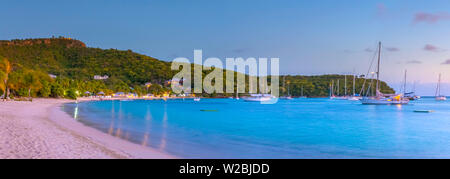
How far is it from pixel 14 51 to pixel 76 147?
13517 cm

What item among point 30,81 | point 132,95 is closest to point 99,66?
point 132,95

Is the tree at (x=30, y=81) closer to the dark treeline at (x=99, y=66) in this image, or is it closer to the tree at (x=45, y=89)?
the tree at (x=45, y=89)

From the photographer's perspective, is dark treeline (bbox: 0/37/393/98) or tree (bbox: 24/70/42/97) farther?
dark treeline (bbox: 0/37/393/98)

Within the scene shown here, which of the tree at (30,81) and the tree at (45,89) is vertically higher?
the tree at (30,81)

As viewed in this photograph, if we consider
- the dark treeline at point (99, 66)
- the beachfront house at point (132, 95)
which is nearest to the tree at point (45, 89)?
the dark treeline at point (99, 66)

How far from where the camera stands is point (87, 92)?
85.6m

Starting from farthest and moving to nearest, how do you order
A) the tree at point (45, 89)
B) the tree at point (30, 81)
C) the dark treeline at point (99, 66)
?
1. the dark treeline at point (99, 66)
2. the tree at point (45, 89)
3. the tree at point (30, 81)

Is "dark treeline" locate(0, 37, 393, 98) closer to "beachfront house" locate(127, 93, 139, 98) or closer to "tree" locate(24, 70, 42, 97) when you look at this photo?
"beachfront house" locate(127, 93, 139, 98)

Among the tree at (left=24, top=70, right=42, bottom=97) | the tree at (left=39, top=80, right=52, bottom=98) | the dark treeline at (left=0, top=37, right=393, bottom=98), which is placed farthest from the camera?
the dark treeline at (left=0, top=37, right=393, bottom=98)

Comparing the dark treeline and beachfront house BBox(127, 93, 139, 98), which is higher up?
the dark treeline

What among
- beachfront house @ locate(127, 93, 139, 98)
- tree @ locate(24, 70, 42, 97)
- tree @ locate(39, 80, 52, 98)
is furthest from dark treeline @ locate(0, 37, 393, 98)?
tree @ locate(24, 70, 42, 97)
